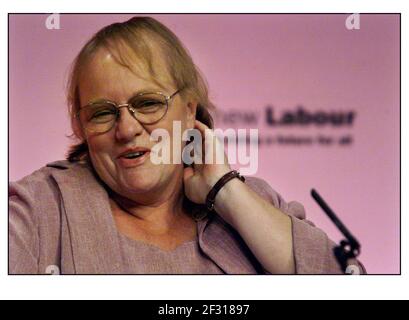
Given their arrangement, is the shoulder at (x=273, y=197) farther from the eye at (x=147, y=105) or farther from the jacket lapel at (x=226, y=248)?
the eye at (x=147, y=105)

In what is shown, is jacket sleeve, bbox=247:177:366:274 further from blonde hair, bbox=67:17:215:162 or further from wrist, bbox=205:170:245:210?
blonde hair, bbox=67:17:215:162

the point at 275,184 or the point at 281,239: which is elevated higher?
the point at 275,184

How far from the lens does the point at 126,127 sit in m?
1.64

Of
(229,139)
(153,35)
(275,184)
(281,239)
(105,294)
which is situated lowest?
(105,294)

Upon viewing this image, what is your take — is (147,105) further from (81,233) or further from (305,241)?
(305,241)

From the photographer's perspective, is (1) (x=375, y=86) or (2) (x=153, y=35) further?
(1) (x=375, y=86)

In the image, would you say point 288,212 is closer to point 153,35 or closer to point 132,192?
point 132,192

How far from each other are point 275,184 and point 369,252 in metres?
0.34

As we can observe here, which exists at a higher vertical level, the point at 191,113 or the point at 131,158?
the point at 191,113

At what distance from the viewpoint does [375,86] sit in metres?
1.82

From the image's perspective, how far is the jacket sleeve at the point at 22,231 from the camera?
1620 mm

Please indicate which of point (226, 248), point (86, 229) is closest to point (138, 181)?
point (86, 229)

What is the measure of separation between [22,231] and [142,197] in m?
0.33

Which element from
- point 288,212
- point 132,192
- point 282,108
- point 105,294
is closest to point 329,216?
point 288,212
